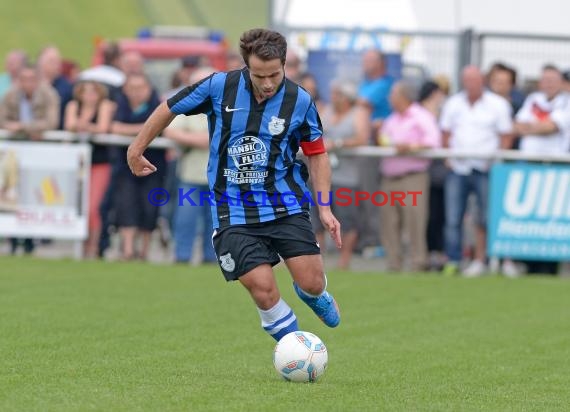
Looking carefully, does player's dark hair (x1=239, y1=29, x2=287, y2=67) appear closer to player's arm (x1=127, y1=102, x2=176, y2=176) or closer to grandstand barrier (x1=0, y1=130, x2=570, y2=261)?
player's arm (x1=127, y1=102, x2=176, y2=176)

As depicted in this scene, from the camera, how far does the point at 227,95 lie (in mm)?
7598

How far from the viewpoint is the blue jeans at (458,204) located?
14945 millimetres

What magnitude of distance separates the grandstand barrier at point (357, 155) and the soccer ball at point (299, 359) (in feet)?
25.5

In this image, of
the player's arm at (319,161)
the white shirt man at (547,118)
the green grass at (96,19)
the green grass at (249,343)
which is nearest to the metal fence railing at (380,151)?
the white shirt man at (547,118)

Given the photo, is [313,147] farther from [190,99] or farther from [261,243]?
[190,99]

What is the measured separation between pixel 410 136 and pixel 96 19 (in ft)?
99.7

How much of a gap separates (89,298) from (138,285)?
1308 mm

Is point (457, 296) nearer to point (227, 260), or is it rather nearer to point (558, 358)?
point (558, 358)

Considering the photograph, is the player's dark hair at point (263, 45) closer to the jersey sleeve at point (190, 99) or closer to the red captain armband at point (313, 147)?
the jersey sleeve at point (190, 99)

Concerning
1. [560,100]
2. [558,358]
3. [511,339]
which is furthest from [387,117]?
[558,358]

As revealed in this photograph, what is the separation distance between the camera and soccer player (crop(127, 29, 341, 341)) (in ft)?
24.8

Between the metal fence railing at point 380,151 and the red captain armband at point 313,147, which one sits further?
the metal fence railing at point 380,151

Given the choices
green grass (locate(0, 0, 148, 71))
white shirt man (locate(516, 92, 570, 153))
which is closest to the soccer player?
white shirt man (locate(516, 92, 570, 153))

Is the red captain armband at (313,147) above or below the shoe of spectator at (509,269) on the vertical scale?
above
